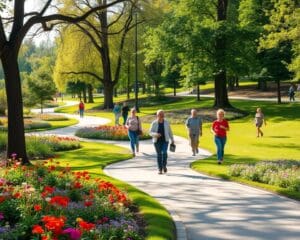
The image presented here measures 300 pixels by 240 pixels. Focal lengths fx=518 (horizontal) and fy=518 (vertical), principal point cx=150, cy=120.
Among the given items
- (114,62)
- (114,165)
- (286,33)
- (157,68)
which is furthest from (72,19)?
(157,68)

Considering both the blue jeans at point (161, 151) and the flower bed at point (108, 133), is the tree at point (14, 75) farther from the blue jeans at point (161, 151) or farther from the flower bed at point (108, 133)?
the flower bed at point (108, 133)

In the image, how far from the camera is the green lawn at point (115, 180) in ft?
27.2

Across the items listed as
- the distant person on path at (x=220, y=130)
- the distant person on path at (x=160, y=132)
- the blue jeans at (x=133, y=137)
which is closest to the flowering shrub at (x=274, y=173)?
the distant person on path at (x=160, y=132)

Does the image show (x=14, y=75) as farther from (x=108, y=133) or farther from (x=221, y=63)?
(x=221, y=63)

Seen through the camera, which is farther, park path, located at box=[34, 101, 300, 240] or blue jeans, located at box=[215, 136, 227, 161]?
blue jeans, located at box=[215, 136, 227, 161]

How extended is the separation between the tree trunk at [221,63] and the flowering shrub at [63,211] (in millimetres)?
27734

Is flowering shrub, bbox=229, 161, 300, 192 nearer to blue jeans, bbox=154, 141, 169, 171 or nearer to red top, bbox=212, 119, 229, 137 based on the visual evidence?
→ blue jeans, bbox=154, 141, 169, 171

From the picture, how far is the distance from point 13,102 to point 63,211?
807cm

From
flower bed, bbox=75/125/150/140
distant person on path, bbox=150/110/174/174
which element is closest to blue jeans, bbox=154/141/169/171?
distant person on path, bbox=150/110/174/174

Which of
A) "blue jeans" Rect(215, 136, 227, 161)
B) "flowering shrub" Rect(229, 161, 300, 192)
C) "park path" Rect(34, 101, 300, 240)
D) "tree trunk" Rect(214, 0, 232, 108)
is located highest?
"tree trunk" Rect(214, 0, 232, 108)

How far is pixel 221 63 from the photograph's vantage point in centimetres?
3716

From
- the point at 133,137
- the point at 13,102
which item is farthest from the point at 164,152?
the point at 13,102

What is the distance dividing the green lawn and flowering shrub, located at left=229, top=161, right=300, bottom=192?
3.14 metres

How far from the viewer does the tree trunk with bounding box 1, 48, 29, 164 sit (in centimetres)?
1505
